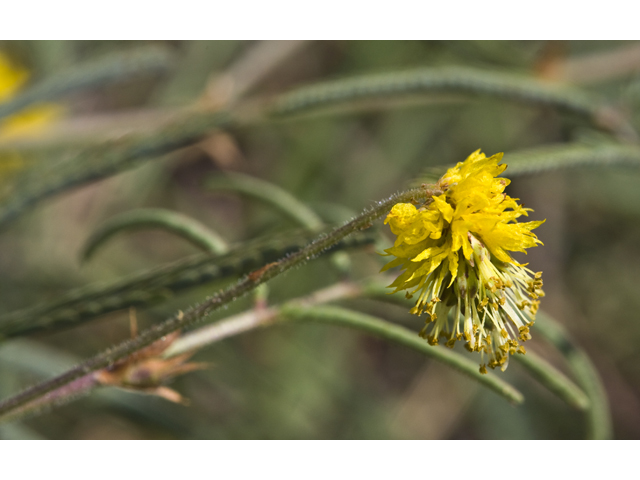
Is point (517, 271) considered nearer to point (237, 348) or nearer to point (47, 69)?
point (237, 348)

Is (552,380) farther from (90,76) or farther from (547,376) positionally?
(90,76)

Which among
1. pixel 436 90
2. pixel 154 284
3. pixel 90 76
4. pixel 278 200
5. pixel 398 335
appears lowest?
pixel 398 335

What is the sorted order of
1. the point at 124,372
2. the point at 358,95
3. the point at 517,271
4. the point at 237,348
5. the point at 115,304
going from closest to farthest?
the point at 517,271 → the point at 124,372 → the point at 115,304 → the point at 358,95 → the point at 237,348

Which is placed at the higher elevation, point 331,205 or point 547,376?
point 331,205

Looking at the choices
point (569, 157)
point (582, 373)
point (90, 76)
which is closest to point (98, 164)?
point (90, 76)

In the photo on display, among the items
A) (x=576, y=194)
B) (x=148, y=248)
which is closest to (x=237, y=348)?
(x=148, y=248)

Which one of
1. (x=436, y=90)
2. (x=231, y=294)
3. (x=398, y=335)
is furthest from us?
(x=436, y=90)
